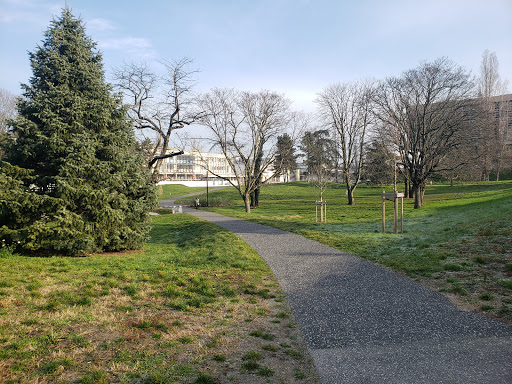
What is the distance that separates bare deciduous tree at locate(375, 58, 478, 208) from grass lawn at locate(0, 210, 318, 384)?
20973mm

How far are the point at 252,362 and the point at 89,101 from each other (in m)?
9.03

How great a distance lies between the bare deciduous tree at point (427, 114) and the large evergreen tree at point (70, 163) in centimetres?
2038

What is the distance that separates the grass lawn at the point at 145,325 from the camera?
340cm

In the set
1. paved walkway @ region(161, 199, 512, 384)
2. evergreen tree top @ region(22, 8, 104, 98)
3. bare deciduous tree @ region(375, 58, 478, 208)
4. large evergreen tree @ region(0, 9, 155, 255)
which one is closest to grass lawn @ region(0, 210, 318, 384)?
paved walkway @ region(161, 199, 512, 384)

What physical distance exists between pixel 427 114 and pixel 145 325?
82.5ft

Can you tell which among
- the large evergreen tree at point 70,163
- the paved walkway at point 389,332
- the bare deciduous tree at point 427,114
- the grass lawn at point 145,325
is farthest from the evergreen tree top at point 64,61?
the bare deciduous tree at point 427,114

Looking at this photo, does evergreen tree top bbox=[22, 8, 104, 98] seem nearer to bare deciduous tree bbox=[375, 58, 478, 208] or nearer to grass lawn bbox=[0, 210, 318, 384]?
grass lawn bbox=[0, 210, 318, 384]

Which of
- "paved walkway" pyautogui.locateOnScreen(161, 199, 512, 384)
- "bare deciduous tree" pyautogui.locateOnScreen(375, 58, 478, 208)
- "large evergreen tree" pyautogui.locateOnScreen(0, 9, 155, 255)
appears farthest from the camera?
"bare deciduous tree" pyautogui.locateOnScreen(375, 58, 478, 208)

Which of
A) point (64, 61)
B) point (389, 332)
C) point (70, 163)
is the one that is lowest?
point (389, 332)

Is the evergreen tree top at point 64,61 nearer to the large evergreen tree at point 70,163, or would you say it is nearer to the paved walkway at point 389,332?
A: the large evergreen tree at point 70,163

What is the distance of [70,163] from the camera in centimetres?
912

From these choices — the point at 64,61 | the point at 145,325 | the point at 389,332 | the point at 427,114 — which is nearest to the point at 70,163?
the point at 64,61

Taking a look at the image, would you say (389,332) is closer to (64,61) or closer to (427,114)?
(64,61)

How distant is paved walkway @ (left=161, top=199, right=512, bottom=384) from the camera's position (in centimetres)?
335
